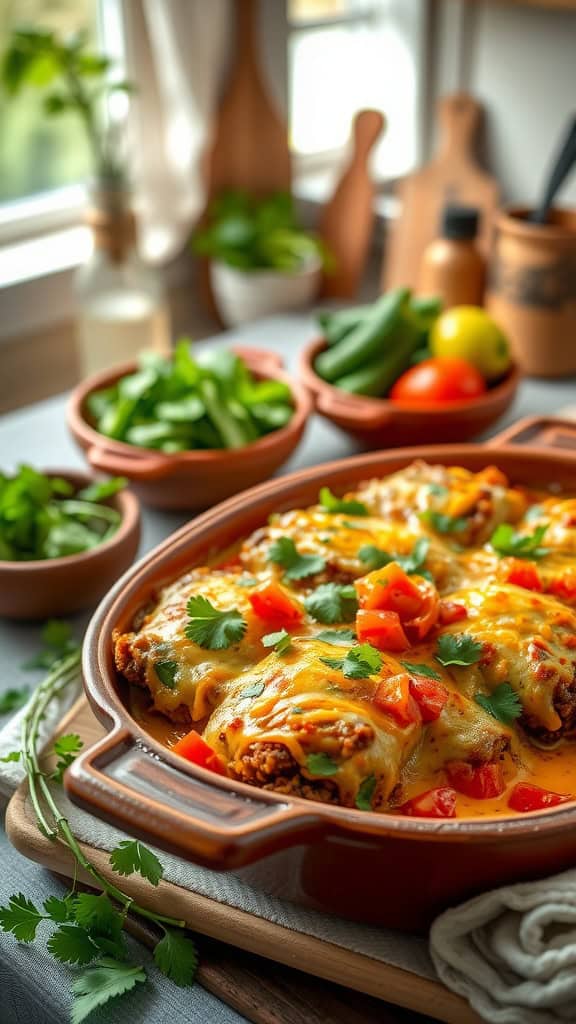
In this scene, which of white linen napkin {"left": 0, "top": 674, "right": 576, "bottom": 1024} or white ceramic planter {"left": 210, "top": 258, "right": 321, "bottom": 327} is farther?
white ceramic planter {"left": 210, "top": 258, "right": 321, "bottom": 327}

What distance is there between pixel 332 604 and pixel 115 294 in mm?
1536

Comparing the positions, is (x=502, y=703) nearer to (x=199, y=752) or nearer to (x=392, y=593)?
(x=392, y=593)

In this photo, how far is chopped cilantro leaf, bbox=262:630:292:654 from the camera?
1.27m

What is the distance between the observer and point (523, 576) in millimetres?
1457

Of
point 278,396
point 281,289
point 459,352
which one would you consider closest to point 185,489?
point 278,396

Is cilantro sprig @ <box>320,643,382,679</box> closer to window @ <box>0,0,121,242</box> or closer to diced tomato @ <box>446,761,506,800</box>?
diced tomato @ <box>446,761,506,800</box>

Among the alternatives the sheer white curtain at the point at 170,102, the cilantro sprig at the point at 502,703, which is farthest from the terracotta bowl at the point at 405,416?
the sheer white curtain at the point at 170,102

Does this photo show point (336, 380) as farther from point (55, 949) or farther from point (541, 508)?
point (55, 949)

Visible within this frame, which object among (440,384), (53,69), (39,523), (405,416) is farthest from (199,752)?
(53,69)

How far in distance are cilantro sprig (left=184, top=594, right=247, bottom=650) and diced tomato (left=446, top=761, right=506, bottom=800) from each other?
28 centimetres

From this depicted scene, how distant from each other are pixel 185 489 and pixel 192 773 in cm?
90

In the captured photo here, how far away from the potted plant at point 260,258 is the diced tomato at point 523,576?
1716mm

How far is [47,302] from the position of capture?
3.09 meters

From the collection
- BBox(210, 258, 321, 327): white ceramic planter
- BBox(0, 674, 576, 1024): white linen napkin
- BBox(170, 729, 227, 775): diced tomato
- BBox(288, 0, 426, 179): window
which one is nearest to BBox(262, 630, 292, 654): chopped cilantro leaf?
BBox(170, 729, 227, 775): diced tomato
